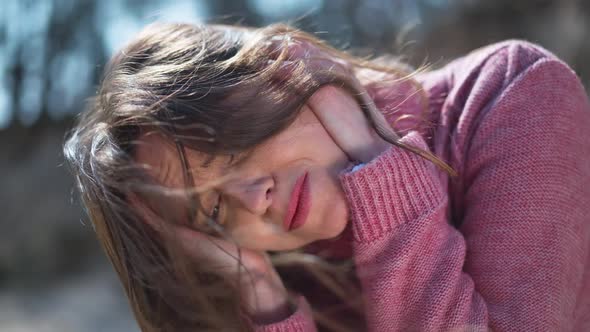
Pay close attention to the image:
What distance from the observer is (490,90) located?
3.41 ft

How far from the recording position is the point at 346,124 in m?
0.94

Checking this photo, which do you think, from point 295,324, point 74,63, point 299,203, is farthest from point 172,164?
point 74,63

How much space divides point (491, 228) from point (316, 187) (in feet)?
0.86

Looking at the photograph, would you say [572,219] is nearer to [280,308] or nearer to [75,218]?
[280,308]

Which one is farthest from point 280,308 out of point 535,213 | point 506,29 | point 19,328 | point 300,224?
point 506,29

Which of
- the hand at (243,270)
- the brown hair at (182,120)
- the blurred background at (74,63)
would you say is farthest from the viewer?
the blurred background at (74,63)

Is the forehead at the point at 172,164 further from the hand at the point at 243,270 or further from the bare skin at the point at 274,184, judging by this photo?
the hand at the point at 243,270

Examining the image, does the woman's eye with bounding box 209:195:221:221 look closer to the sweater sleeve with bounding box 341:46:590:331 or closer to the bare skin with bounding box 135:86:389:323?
the bare skin with bounding box 135:86:389:323

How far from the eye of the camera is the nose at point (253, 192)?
2.87ft

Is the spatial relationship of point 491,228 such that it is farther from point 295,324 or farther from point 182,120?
point 182,120

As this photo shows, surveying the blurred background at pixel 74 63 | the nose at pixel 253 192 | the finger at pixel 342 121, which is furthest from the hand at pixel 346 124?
the blurred background at pixel 74 63

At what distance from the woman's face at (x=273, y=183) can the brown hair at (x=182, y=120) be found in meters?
0.02

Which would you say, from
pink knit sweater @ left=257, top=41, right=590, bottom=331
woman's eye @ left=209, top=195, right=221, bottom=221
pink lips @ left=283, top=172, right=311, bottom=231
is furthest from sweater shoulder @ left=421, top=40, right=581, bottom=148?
woman's eye @ left=209, top=195, right=221, bottom=221

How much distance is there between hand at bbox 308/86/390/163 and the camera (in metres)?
0.93
